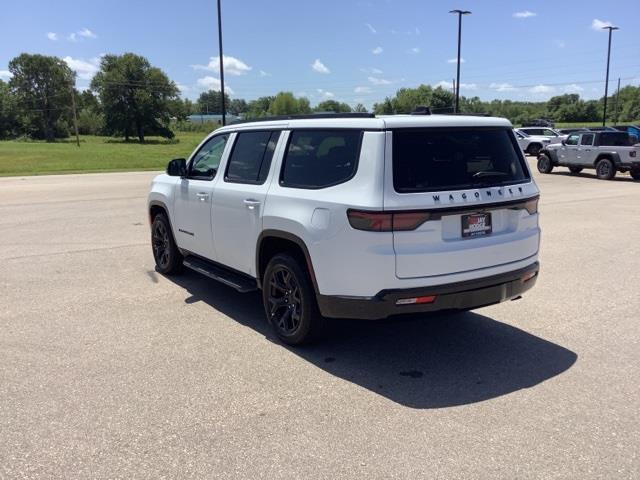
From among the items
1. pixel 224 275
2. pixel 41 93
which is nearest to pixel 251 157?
pixel 224 275

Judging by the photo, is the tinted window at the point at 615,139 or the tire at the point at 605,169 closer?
the tinted window at the point at 615,139

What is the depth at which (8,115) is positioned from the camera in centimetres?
11256

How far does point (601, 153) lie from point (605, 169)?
24.2 inches

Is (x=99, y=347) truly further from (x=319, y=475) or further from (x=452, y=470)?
(x=452, y=470)

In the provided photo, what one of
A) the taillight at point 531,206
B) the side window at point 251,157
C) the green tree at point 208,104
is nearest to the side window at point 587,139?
the taillight at point 531,206

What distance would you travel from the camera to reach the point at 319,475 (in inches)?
114

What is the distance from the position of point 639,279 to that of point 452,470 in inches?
199

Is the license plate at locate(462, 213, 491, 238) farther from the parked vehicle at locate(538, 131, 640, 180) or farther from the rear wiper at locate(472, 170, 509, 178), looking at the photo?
the parked vehicle at locate(538, 131, 640, 180)

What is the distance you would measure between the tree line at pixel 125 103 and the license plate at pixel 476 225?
8819 cm

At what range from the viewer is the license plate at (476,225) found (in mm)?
4027

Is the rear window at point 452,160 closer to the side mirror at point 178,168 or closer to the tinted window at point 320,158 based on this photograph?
the tinted window at point 320,158

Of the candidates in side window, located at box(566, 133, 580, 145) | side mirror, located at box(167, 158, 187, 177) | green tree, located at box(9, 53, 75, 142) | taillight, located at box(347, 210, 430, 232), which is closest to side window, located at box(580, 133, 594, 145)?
side window, located at box(566, 133, 580, 145)

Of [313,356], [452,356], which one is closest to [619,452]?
[452,356]

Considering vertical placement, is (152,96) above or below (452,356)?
above
